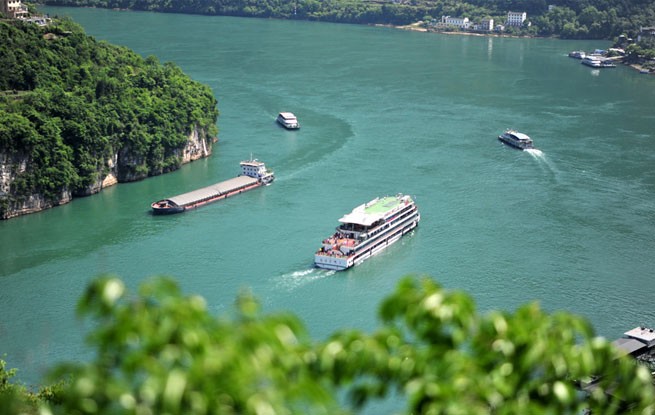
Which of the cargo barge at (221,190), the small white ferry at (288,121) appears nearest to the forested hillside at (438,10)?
the small white ferry at (288,121)

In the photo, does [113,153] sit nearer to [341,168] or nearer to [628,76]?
[341,168]

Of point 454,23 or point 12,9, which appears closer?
point 12,9

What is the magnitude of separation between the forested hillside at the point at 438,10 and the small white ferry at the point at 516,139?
28941 millimetres

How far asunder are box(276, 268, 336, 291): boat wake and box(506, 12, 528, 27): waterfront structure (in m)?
43.1

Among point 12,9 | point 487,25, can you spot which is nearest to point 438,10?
point 487,25

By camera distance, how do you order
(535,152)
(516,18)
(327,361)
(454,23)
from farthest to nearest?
(454,23)
(516,18)
(535,152)
(327,361)

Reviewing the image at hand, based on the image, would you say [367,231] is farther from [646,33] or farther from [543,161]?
[646,33]

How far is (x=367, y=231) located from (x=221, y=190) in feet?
16.0

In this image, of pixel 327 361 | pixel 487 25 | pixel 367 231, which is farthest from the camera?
pixel 487 25

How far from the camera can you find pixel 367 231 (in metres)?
19.5

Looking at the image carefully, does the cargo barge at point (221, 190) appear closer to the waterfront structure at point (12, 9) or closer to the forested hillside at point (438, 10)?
the waterfront structure at point (12, 9)

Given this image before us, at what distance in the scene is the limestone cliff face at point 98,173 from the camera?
70.2 feet

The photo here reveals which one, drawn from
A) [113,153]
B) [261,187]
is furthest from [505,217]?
[113,153]

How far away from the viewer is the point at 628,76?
43.6m
